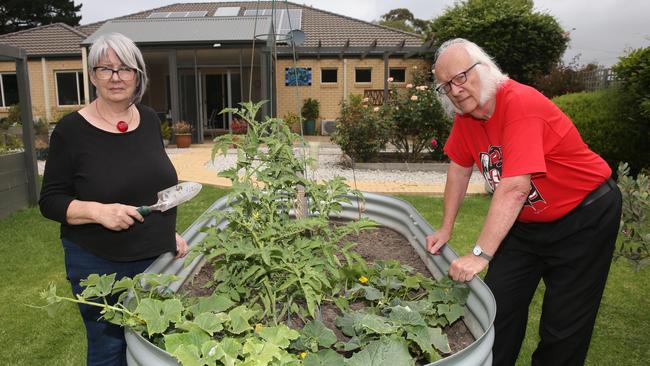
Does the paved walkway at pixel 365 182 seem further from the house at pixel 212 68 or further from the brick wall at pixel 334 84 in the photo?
the brick wall at pixel 334 84

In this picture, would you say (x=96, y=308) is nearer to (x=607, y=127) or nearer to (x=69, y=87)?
(x=607, y=127)

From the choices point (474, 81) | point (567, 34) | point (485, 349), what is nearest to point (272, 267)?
A: point (485, 349)

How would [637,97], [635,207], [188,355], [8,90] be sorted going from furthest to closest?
[8,90], [637,97], [635,207], [188,355]

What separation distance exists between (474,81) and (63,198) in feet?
5.11

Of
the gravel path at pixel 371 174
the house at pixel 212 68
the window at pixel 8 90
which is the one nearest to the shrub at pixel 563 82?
the house at pixel 212 68

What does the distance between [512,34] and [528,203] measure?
15.0 meters

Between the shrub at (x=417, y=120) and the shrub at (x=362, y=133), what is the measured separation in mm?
223

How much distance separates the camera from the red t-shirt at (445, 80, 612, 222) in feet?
5.84

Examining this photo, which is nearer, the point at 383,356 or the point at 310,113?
the point at 383,356

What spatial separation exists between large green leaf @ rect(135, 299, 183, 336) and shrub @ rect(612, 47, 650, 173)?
6.83 m

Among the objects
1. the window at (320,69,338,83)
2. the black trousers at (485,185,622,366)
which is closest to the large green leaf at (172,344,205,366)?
the black trousers at (485,185,622,366)

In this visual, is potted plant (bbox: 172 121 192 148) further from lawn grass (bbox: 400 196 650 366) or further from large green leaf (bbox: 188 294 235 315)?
large green leaf (bbox: 188 294 235 315)

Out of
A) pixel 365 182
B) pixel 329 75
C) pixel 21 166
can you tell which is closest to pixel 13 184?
pixel 21 166

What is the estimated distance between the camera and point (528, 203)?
6.93ft
